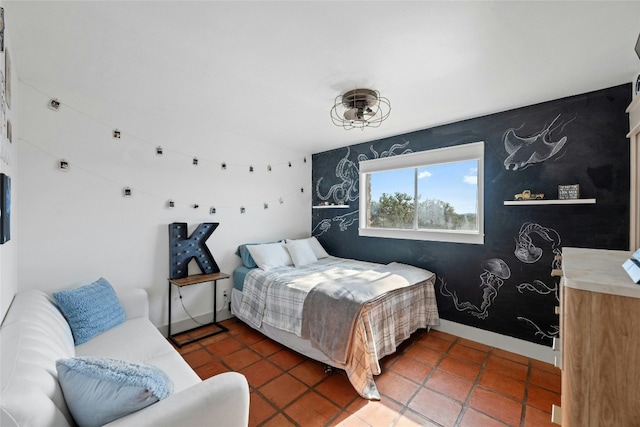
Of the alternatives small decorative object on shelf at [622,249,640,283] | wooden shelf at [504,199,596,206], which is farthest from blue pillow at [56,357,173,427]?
wooden shelf at [504,199,596,206]

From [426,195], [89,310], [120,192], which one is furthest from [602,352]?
[120,192]

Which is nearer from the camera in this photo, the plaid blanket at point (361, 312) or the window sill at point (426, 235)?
the plaid blanket at point (361, 312)

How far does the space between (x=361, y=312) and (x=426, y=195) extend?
1.84 metres

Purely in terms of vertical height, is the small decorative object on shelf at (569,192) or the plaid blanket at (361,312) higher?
the small decorative object on shelf at (569,192)

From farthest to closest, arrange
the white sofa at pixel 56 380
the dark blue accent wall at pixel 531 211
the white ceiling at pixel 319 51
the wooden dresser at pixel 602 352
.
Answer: the dark blue accent wall at pixel 531 211 → the white ceiling at pixel 319 51 → the white sofa at pixel 56 380 → the wooden dresser at pixel 602 352

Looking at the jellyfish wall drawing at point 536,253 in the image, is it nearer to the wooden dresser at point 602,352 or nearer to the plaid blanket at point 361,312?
the plaid blanket at point 361,312

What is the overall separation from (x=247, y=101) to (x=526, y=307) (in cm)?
329

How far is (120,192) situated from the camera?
2.57 m

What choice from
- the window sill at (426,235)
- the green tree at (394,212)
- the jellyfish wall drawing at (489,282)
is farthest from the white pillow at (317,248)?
the jellyfish wall drawing at (489,282)

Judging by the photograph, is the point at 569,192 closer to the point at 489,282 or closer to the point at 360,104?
the point at 489,282

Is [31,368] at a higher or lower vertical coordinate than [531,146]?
lower

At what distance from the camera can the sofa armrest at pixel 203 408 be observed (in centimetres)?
90

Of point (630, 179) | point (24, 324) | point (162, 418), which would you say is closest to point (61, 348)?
point (24, 324)

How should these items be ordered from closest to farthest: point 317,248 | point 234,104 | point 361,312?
1. point 361,312
2. point 234,104
3. point 317,248
